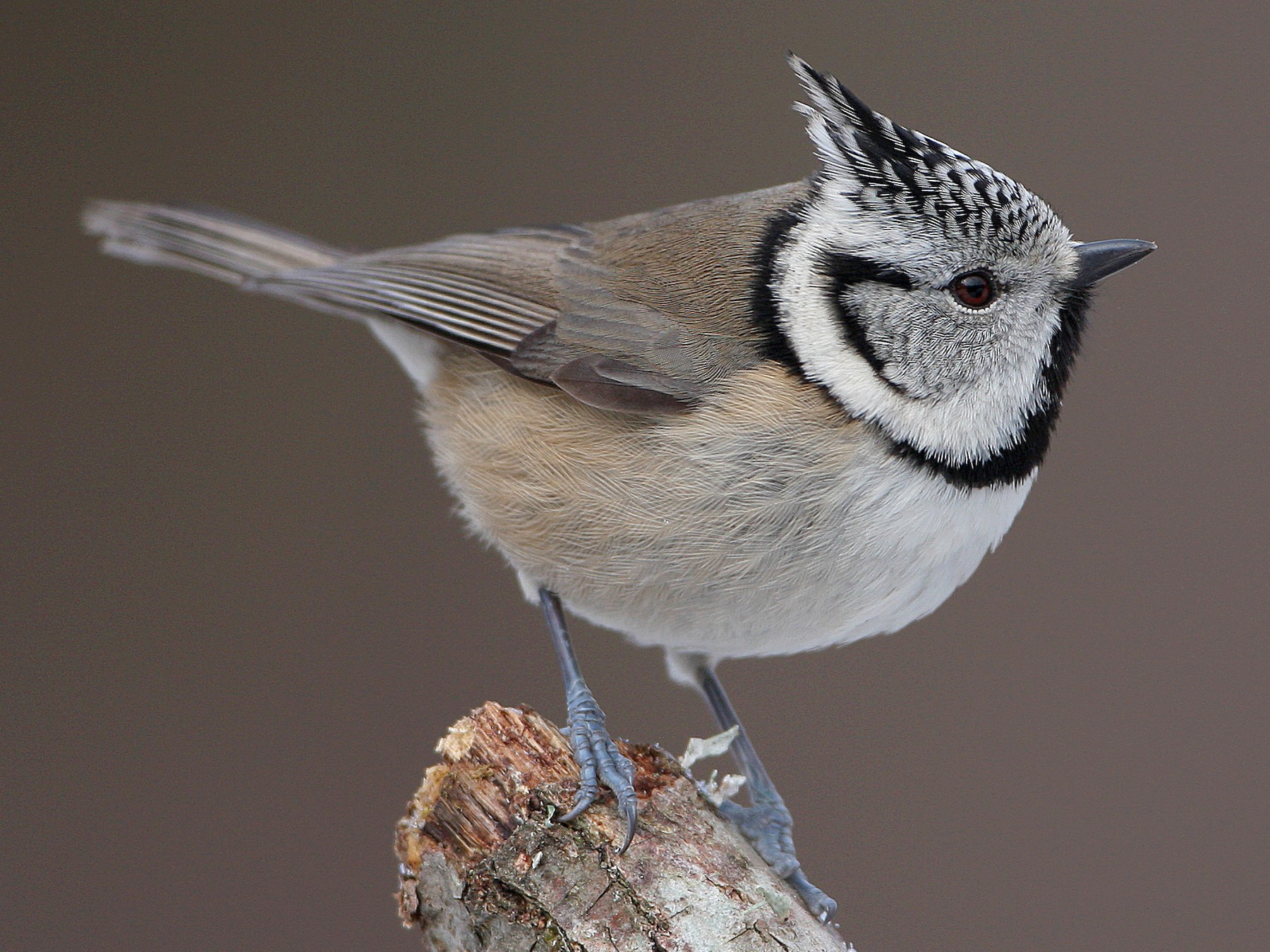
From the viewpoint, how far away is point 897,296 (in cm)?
216

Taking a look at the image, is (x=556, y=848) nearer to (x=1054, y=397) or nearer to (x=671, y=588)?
(x=671, y=588)

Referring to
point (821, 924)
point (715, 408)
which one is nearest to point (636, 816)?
point (821, 924)

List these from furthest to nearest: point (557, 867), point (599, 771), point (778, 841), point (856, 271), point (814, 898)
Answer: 1. point (778, 841)
2. point (814, 898)
3. point (856, 271)
4. point (599, 771)
5. point (557, 867)

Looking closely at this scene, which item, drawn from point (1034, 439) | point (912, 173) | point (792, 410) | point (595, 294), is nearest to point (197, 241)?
point (595, 294)

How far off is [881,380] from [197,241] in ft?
6.75

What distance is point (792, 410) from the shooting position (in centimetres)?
211

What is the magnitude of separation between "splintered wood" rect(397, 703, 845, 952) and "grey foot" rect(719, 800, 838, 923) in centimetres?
32

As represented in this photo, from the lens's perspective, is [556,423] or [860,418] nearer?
[860,418]

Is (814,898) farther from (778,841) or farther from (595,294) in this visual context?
(595,294)

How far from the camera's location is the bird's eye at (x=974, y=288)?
2.15 m

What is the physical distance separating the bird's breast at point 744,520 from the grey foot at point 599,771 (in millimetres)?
261

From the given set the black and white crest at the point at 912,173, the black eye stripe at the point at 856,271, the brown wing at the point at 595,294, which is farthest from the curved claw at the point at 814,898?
the black and white crest at the point at 912,173

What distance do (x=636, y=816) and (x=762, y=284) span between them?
103 centimetres

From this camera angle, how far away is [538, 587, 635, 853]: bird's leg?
189 cm
